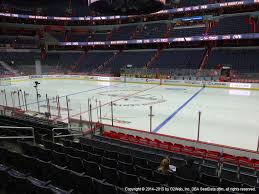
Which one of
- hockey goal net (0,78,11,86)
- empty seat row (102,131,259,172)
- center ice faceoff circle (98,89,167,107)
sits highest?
hockey goal net (0,78,11,86)

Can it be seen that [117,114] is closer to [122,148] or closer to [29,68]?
[122,148]

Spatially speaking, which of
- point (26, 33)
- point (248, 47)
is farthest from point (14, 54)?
point (248, 47)

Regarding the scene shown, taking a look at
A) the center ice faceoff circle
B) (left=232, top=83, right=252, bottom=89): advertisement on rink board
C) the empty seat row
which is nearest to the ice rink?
the center ice faceoff circle

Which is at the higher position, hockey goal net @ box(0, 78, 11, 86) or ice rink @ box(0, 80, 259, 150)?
hockey goal net @ box(0, 78, 11, 86)

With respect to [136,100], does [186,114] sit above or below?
below

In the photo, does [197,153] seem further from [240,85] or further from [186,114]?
[240,85]

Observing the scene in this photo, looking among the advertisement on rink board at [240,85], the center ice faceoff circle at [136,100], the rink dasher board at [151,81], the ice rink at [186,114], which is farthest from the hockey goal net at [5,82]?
the advertisement on rink board at [240,85]

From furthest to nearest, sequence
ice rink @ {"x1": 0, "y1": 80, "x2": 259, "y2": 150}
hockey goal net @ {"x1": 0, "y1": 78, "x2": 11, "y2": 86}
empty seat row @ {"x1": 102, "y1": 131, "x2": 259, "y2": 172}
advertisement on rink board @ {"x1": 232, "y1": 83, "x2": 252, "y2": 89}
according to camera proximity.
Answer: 1. hockey goal net @ {"x1": 0, "y1": 78, "x2": 11, "y2": 86}
2. advertisement on rink board @ {"x1": 232, "y1": 83, "x2": 252, "y2": 89}
3. ice rink @ {"x1": 0, "y1": 80, "x2": 259, "y2": 150}
4. empty seat row @ {"x1": 102, "y1": 131, "x2": 259, "y2": 172}

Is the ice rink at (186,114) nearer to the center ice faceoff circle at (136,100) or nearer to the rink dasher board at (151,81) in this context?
the center ice faceoff circle at (136,100)

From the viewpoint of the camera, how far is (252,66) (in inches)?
929

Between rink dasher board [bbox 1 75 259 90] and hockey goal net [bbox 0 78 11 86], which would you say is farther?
hockey goal net [bbox 0 78 11 86]

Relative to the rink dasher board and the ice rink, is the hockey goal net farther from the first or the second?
the ice rink

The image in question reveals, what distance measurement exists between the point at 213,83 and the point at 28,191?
69.8 feet

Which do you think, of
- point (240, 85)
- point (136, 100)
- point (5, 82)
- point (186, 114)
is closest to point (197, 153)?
point (186, 114)
